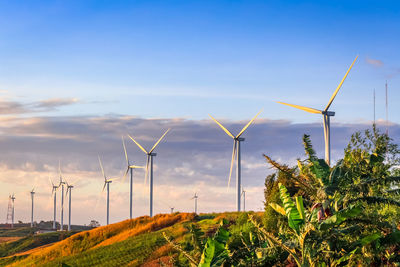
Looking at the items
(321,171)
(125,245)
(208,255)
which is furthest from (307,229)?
(125,245)

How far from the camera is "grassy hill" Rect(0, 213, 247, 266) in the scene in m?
43.9

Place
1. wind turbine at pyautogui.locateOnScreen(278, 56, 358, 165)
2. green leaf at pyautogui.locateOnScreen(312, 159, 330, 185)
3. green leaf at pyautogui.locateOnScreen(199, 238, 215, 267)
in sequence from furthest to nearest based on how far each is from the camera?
wind turbine at pyautogui.locateOnScreen(278, 56, 358, 165)
green leaf at pyautogui.locateOnScreen(312, 159, 330, 185)
green leaf at pyautogui.locateOnScreen(199, 238, 215, 267)

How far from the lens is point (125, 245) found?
50.3m

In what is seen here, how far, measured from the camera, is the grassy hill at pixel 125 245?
4391 centimetres

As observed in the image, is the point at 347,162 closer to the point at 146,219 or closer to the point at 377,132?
the point at 377,132

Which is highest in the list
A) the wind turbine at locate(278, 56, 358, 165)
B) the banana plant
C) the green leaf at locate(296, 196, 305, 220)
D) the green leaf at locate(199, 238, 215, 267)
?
the wind turbine at locate(278, 56, 358, 165)

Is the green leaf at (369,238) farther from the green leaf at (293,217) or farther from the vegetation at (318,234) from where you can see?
the green leaf at (293,217)

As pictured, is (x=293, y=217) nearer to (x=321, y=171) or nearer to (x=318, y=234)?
(x=318, y=234)

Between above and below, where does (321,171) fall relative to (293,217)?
above

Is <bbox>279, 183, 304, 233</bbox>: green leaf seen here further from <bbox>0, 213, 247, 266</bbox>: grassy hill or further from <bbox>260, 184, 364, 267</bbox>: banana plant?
<bbox>0, 213, 247, 266</bbox>: grassy hill

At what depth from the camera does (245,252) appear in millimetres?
18828

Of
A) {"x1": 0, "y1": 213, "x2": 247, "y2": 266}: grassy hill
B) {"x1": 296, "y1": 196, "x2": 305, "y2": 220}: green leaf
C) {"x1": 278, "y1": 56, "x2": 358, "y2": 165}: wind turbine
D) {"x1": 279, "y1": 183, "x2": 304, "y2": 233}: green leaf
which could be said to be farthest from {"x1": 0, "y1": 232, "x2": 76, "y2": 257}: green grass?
{"x1": 296, "y1": 196, "x2": 305, "y2": 220}: green leaf

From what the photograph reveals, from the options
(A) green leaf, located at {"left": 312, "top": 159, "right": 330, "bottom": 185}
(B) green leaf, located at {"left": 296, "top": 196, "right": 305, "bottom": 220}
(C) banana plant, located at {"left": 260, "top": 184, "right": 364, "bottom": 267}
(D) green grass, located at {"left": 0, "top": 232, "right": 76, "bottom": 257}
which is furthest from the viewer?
(D) green grass, located at {"left": 0, "top": 232, "right": 76, "bottom": 257}

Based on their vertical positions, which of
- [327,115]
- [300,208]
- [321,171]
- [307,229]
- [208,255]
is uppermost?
[327,115]
